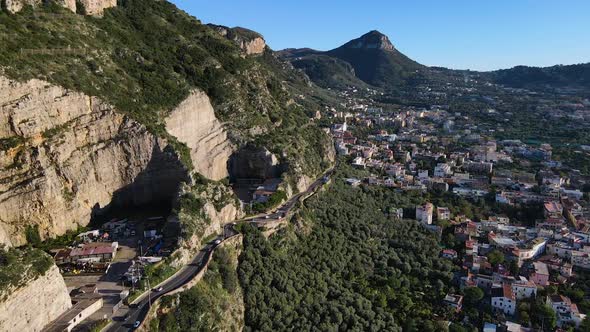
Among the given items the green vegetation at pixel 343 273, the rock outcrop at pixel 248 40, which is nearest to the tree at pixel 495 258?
the green vegetation at pixel 343 273

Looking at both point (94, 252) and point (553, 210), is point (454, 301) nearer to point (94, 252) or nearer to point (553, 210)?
point (94, 252)

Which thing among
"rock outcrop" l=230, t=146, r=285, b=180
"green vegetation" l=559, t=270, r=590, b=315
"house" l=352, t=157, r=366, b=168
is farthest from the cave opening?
"green vegetation" l=559, t=270, r=590, b=315

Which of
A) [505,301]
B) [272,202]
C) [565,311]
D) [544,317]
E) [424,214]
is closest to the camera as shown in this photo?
[544,317]

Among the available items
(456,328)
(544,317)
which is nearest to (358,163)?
(544,317)

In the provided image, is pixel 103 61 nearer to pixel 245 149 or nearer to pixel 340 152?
pixel 245 149

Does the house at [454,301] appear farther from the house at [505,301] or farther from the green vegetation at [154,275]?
the green vegetation at [154,275]

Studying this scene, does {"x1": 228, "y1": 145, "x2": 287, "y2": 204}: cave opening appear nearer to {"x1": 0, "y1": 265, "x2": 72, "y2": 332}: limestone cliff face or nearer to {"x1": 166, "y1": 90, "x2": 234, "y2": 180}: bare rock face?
{"x1": 166, "y1": 90, "x2": 234, "y2": 180}: bare rock face
